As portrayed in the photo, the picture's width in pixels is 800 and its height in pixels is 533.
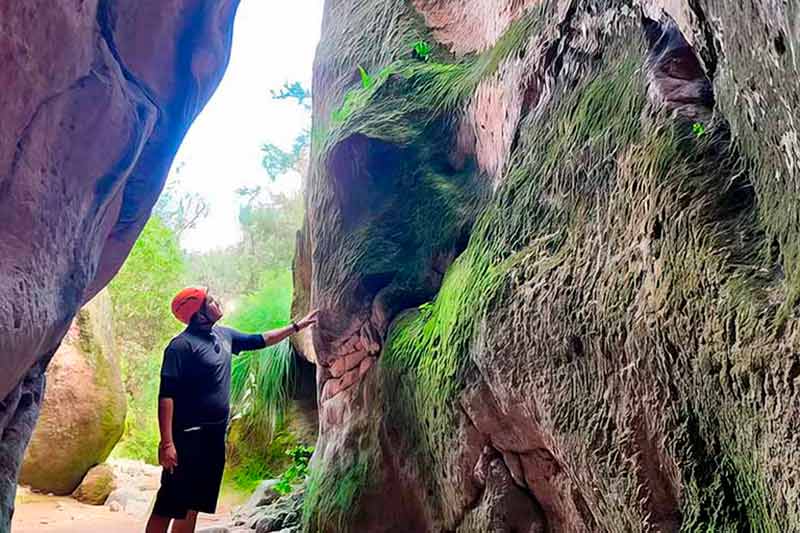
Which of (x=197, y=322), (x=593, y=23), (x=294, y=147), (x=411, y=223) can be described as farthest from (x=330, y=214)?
(x=294, y=147)

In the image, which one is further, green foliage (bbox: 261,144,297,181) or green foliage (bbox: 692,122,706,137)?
green foliage (bbox: 261,144,297,181)

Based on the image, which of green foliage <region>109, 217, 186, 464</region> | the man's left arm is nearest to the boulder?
the man's left arm

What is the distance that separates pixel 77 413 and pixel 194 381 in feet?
18.9

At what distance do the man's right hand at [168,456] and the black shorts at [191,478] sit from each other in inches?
1.9

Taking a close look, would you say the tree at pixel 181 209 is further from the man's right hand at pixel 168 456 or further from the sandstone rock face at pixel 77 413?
the man's right hand at pixel 168 456

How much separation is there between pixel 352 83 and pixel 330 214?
5.75ft

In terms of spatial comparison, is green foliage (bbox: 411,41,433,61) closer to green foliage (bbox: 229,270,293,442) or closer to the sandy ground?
green foliage (bbox: 229,270,293,442)

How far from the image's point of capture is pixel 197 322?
4973mm

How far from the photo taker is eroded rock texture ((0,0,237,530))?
290cm

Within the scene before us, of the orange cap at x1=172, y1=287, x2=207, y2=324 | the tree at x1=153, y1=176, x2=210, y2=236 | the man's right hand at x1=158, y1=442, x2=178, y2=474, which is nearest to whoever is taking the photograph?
the man's right hand at x1=158, y1=442, x2=178, y2=474

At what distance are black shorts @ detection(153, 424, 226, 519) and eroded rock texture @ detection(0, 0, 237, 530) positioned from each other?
1003mm

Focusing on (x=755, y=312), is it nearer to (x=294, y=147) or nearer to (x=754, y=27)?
(x=754, y=27)

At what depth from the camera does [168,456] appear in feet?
14.9

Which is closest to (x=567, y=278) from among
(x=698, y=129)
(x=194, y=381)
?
(x=698, y=129)
